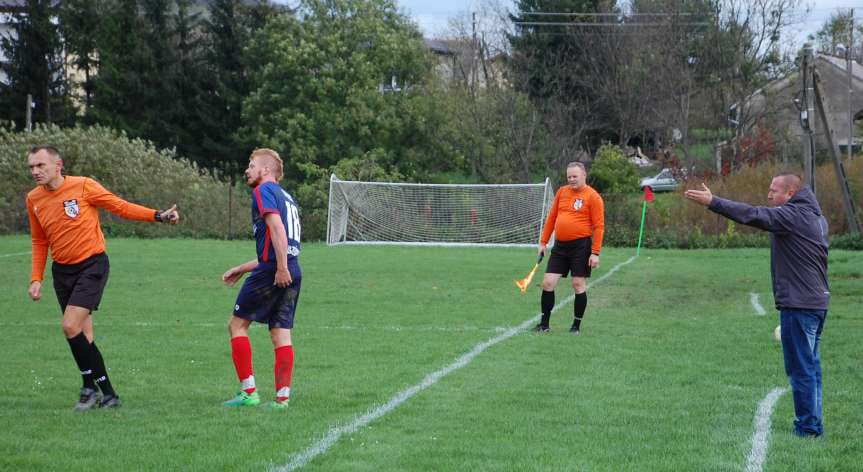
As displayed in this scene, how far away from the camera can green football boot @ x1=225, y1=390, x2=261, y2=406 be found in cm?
779

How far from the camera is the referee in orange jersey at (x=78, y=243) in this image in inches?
310

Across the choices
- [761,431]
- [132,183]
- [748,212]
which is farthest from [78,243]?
[132,183]

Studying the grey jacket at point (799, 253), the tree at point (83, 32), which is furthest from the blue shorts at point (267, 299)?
the tree at point (83, 32)

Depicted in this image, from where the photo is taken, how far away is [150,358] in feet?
33.8

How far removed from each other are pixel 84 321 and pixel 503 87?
46.7m

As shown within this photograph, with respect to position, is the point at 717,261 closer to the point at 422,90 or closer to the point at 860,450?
the point at 860,450

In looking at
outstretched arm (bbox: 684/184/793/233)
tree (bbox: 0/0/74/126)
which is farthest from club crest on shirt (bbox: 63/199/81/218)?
tree (bbox: 0/0/74/126)

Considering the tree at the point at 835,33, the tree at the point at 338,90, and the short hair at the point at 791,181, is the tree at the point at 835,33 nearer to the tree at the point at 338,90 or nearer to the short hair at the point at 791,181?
the tree at the point at 338,90

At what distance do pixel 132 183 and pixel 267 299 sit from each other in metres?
35.3

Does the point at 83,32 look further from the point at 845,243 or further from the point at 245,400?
the point at 245,400

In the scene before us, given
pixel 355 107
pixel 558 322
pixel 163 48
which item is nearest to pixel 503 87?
pixel 355 107

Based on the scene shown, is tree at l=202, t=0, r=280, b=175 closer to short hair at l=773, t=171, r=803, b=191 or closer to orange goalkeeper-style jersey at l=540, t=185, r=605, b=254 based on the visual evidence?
orange goalkeeper-style jersey at l=540, t=185, r=605, b=254

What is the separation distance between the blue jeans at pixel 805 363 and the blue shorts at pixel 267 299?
3.33 metres

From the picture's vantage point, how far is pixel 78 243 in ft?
26.1
